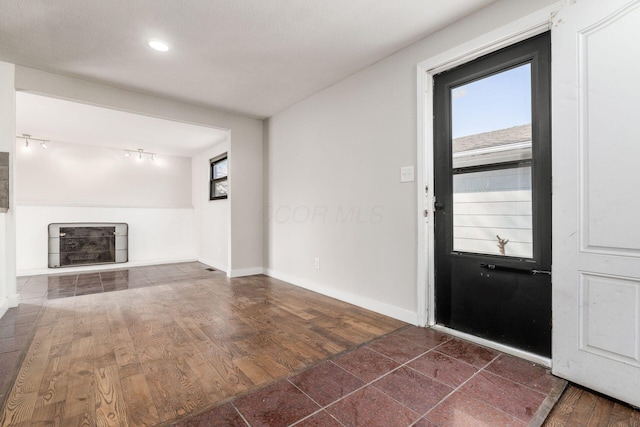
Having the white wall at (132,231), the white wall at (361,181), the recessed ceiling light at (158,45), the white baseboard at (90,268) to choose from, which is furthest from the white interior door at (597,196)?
the white wall at (132,231)

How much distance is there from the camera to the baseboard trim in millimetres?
1853

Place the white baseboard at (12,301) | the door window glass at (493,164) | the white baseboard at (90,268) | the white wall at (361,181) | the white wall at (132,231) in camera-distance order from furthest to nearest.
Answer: the white wall at (132,231) → the white baseboard at (90,268) → the white baseboard at (12,301) → the white wall at (361,181) → the door window glass at (493,164)

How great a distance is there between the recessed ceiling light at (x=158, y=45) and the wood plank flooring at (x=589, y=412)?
3.62 m

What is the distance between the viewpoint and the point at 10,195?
2949 millimetres

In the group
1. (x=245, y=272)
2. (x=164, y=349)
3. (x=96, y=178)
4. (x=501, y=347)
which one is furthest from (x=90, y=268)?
(x=501, y=347)

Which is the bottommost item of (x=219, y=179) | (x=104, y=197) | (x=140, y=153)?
(x=104, y=197)

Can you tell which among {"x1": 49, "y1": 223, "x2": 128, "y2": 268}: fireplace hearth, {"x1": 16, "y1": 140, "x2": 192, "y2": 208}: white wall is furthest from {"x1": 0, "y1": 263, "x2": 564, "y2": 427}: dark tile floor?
{"x1": 16, "y1": 140, "x2": 192, "y2": 208}: white wall

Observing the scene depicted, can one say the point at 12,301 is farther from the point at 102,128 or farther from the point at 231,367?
the point at 231,367

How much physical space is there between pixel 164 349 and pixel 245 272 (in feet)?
8.06

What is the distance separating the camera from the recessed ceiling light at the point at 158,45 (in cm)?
251

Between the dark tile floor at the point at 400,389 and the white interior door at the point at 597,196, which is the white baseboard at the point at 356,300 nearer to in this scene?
the dark tile floor at the point at 400,389

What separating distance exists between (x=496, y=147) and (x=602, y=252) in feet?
3.04

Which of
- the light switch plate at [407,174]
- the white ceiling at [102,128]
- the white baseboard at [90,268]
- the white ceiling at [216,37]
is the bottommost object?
the white baseboard at [90,268]

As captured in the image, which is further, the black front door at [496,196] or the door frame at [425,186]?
the door frame at [425,186]
